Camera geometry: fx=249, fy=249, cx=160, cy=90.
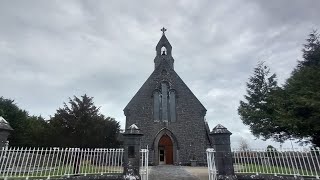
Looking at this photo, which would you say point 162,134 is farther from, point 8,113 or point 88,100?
point 8,113

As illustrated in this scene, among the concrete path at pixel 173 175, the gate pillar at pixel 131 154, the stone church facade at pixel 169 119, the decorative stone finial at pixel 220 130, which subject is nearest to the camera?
the gate pillar at pixel 131 154

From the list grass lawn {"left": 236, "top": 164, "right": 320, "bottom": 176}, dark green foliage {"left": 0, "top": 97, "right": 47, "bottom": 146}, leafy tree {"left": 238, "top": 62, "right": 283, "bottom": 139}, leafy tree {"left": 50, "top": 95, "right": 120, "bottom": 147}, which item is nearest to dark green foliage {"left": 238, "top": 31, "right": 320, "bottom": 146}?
leafy tree {"left": 238, "top": 62, "right": 283, "bottom": 139}

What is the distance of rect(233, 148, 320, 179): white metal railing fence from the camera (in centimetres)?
1034

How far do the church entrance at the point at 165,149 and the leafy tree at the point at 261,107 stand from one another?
392 inches

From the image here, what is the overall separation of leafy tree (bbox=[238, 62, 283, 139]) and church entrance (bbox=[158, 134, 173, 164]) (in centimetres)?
997

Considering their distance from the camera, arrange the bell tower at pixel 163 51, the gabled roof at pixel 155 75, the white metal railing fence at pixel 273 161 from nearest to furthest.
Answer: the white metal railing fence at pixel 273 161
the gabled roof at pixel 155 75
the bell tower at pixel 163 51

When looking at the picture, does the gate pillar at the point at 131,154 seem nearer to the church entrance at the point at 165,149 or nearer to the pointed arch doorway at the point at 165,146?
the pointed arch doorway at the point at 165,146

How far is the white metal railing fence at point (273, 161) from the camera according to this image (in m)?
10.3

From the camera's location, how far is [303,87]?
18.6 meters

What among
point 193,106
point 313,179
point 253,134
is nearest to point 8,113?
point 193,106

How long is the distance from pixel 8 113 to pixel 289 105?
34.8m

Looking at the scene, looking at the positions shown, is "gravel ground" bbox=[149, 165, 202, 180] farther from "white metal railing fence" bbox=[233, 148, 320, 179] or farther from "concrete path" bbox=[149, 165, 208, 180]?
"white metal railing fence" bbox=[233, 148, 320, 179]

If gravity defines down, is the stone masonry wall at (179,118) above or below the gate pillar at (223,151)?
above

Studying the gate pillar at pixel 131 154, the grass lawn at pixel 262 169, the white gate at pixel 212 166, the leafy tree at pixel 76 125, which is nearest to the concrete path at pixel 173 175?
the white gate at pixel 212 166
